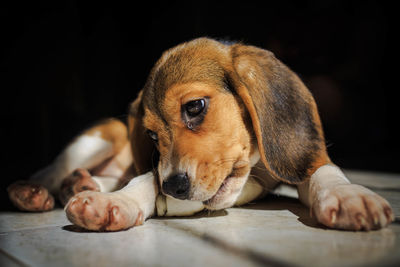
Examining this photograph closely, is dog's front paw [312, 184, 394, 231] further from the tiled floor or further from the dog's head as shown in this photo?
the dog's head

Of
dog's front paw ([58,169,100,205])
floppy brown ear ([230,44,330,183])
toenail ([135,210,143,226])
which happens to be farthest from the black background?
toenail ([135,210,143,226])

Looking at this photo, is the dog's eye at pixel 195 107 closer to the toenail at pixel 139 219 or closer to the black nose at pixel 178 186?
the black nose at pixel 178 186

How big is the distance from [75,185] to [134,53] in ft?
12.4

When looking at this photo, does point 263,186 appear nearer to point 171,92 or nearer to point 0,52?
point 171,92

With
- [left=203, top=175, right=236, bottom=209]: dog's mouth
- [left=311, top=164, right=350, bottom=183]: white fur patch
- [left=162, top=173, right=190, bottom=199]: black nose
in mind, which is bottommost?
[left=203, top=175, right=236, bottom=209]: dog's mouth

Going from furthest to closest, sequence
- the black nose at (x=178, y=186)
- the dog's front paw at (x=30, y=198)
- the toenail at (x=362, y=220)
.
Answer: the dog's front paw at (x=30, y=198)
the black nose at (x=178, y=186)
the toenail at (x=362, y=220)

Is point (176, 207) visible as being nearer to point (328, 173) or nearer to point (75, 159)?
point (328, 173)

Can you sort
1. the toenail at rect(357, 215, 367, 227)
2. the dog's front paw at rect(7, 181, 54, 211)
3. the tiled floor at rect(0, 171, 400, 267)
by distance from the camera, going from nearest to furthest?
the tiled floor at rect(0, 171, 400, 267), the toenail at rect(357, 215, 367, 227), the dog's front paw at rect(7, 181, 54, 211)

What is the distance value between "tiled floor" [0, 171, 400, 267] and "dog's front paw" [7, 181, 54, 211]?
30cm

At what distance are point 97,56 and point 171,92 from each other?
437cm

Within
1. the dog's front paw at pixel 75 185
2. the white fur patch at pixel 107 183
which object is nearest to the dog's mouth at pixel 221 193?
the dog's front paw at pixel 75 185

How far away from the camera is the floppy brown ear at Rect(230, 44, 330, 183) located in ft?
6.61

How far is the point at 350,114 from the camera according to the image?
6.01 metres

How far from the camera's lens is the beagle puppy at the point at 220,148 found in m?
1.71
